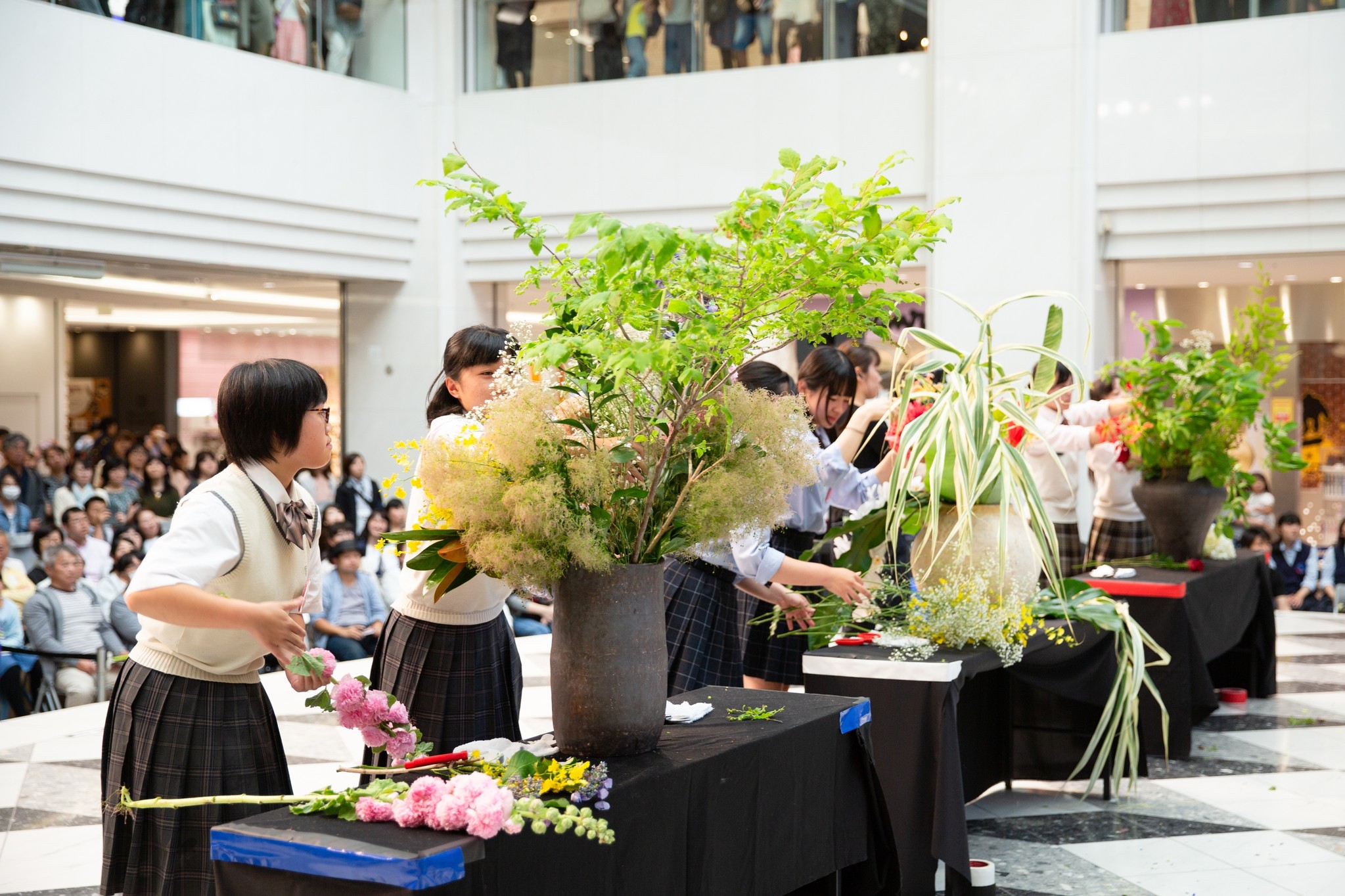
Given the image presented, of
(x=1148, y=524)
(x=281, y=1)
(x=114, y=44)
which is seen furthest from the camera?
(x=281, y=1)

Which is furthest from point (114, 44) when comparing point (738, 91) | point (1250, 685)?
point (1250, 685)

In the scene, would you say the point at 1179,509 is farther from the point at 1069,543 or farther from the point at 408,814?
the point at 408,814

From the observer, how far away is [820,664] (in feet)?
10.8

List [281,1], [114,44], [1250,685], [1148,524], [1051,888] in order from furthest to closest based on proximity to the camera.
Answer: [281,1] < [114,44] < [1250,685] < [1148,524] < [1051,888]

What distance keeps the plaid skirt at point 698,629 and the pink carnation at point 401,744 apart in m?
1.57

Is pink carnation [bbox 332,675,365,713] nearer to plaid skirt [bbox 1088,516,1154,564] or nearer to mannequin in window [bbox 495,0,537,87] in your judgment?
plaid skirt [bbox 1088,516,1154,564]

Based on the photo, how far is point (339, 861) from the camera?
172cm

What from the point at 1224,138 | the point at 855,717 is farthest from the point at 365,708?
the point at 1224,138

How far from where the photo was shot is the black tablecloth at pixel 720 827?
1.84 metres

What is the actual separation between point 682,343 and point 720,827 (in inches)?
35.4

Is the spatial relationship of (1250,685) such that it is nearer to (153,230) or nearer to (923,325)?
(923,325)

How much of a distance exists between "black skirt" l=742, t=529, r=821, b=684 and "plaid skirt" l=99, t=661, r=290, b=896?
1947 mm

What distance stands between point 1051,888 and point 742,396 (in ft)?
6.65

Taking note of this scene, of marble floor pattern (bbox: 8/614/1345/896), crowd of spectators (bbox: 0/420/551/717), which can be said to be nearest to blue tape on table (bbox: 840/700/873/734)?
marble floor pattern (bbox: 8/614/1345/896)
